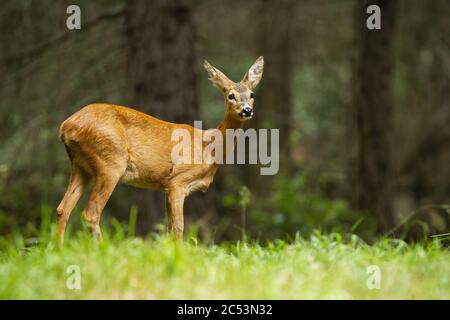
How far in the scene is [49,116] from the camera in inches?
408

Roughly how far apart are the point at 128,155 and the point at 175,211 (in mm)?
628

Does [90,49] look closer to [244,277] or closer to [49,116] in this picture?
[49,116]

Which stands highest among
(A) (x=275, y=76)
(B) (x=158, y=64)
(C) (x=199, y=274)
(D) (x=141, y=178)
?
(A) (x=275, y=76)

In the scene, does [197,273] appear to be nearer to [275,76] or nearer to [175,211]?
[175,211]

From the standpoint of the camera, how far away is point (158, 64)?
9.87m

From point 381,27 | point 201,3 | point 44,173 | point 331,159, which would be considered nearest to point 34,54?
Answer: point 44,173

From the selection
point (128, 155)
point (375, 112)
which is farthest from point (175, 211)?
point (375, 112)

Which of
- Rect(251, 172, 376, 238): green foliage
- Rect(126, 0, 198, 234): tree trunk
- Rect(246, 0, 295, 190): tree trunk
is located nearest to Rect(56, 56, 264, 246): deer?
Rect(126, 0, 198, 234): tree trunk

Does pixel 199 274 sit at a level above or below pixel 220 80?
below

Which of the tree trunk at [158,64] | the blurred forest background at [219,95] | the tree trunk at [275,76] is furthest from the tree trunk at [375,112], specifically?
the tree trunk at [275,76]

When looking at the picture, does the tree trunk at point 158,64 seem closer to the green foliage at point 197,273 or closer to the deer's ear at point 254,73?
the deer's ear at point 254,73

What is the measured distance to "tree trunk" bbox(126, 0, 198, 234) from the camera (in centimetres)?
984

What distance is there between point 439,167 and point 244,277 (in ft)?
52.3

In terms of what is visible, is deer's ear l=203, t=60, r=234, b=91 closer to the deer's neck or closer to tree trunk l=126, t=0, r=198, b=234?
the deer's neck
